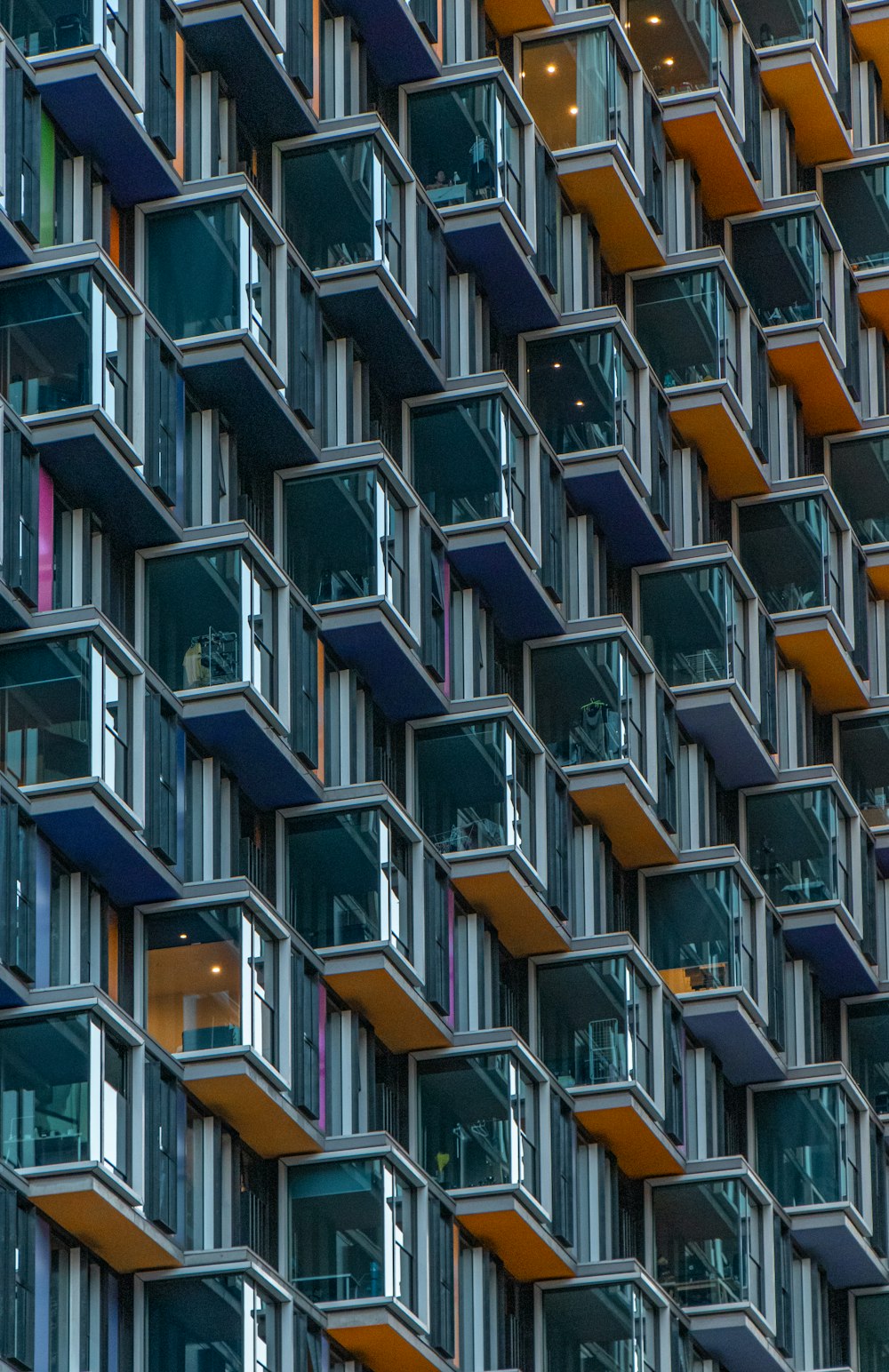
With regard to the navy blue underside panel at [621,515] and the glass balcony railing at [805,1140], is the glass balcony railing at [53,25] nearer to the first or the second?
the navy blue underside panel at [621,515]

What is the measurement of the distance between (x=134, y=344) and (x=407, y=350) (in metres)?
8.02

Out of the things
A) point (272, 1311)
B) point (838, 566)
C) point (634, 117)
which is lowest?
point (272, 1311)

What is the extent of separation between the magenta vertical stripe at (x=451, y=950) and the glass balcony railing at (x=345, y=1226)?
14.6 ft

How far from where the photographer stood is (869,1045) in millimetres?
65938

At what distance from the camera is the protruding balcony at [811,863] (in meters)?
63.3

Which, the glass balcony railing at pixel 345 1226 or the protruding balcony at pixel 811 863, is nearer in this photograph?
the glass balcony railing at pixel 345 1226

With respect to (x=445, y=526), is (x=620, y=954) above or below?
below

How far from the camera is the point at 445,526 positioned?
184ft

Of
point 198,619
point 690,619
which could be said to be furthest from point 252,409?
point 690,619

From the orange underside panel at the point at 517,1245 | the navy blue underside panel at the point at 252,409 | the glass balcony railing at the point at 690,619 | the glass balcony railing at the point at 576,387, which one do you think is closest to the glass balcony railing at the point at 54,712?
the navy blue underside panel at the point at 252,409

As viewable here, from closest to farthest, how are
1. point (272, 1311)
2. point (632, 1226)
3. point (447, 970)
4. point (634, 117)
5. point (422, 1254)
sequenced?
1. point (272, 1311)
2. point (422, 1254)
3. point (447, 970)
4. point (632, 1226)
5. point (634, 117)

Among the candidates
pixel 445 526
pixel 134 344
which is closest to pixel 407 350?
pixel 445 526

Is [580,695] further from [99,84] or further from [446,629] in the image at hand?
[99,84]

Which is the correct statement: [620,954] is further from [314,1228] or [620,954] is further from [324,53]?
[324,53]
